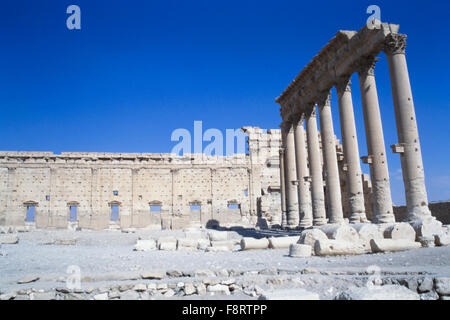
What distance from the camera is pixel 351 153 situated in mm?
15258

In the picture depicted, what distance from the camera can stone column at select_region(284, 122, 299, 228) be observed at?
71.6 feet

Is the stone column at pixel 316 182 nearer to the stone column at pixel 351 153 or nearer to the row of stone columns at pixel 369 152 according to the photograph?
the row of stone columns at pixel 369 152

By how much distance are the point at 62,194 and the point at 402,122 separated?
28.1 meters

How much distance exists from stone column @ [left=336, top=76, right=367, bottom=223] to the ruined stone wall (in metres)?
17.1

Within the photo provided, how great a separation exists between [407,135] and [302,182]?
8.52 m

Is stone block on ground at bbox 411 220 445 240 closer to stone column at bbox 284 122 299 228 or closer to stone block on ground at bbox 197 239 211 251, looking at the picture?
stone block on ground at bbox 197 239 211 251

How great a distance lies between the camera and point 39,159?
3128cm

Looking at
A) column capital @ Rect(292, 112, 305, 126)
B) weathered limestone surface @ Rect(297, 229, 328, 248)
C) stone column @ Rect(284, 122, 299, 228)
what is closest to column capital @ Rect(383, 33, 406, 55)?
weathered limestone surface @ Rect(297, 229, 328, 248)

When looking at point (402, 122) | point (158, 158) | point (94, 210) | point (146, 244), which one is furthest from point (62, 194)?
point (402, 122)

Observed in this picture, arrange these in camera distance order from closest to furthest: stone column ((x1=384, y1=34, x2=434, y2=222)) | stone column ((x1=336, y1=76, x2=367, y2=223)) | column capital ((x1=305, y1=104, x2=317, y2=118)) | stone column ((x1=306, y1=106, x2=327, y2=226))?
stone column ((x1=384, y1=34, x2=434, y2=222)), stone column ((x1=336, y1=76, x2=367, y2=223)), stone column ((x1=306, y1=106, x2=327, y2=226)), column capital ((x1=305, y1=104, x2=317, y2=118))

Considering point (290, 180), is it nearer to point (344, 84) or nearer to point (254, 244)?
point (344, 84)

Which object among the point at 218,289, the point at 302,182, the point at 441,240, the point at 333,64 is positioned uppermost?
the point at 333,64

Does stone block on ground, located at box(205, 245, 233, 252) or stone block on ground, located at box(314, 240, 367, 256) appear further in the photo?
stone block on ground, located at box(205, 245, 233, 252)

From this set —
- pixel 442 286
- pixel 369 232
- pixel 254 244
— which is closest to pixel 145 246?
pixel 254 244
